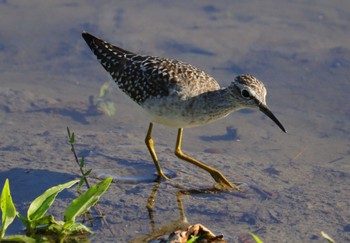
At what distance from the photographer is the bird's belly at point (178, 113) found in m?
7.70

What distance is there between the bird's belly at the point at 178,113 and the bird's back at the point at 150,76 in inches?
3.3

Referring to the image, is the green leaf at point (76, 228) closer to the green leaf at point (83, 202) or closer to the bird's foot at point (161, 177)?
Result: the green leaf at point (83, 202)

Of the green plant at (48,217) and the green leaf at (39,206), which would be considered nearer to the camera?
the green plant at (48,217)

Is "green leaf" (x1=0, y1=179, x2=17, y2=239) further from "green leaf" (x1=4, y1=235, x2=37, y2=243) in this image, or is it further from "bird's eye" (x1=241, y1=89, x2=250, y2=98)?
"bird's eye" (x1=241, y1=89, x2=250, y2=98)

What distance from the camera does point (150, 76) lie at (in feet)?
26.3

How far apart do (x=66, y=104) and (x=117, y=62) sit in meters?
1.73

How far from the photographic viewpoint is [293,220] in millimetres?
6867

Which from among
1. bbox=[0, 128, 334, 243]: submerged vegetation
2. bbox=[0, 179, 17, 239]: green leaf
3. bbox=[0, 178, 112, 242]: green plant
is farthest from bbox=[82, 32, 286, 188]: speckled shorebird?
bbox=[0, 179, 17, 239]: green leaf

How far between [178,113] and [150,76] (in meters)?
0.61

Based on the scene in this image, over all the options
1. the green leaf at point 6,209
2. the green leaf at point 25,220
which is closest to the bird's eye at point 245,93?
the green leaf at point 25,220

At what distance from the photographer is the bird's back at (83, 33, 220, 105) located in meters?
7.81

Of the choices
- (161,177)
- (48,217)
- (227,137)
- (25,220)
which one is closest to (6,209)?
(25,220)

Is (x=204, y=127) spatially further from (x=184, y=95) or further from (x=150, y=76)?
(x=184, y=95)

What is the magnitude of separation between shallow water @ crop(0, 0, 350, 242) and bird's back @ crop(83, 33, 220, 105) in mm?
410
